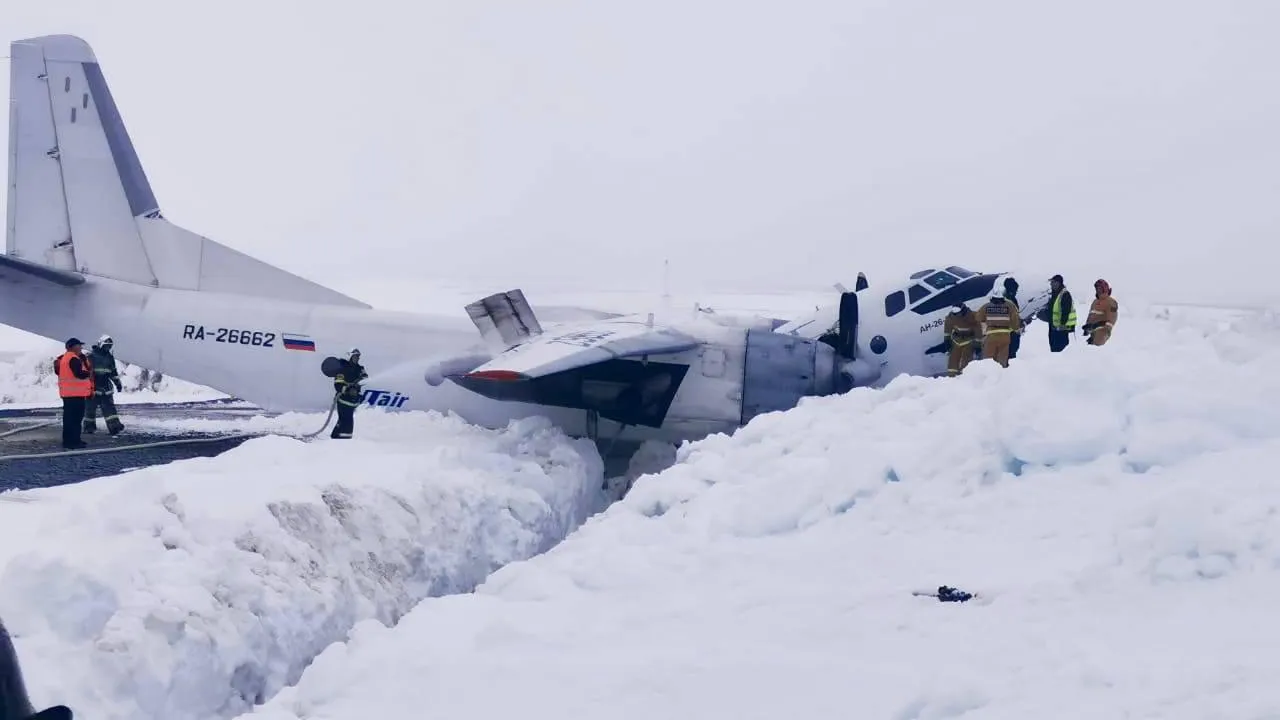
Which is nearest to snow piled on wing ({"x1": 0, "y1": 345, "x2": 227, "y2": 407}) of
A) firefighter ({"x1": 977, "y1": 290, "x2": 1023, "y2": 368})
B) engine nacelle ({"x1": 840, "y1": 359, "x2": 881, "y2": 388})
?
engine nacelle ({"x1": 840, "y1": 359, "x2": 881, "y2": 388})

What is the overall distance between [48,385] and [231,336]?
15.6 m

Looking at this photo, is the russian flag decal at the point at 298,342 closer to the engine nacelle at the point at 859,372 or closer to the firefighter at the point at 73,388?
the firefighter at the point at 73,388

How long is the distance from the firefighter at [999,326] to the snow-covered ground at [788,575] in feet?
13.8

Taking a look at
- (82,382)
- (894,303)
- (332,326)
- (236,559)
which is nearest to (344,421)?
(332,326)

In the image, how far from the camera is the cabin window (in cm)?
1587

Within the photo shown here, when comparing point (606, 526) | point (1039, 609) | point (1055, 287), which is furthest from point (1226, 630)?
point (1055, 287)

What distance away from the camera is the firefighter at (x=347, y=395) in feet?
48.5

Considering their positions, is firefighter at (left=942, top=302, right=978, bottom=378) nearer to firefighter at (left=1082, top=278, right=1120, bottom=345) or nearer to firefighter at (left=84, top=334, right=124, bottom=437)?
firefighter at (left=1082, top=278, right=1120, bottom=345)

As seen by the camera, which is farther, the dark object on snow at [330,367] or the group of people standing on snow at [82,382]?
the dark object on snow at [330,367]

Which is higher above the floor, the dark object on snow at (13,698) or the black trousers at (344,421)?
the dark object on snow at (13,698)

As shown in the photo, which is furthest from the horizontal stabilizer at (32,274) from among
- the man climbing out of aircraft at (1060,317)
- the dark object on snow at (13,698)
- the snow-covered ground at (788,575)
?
the man climbing out of aircraft at (1060,317)

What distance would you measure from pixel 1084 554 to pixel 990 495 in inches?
45.3

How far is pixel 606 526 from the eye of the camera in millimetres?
7348

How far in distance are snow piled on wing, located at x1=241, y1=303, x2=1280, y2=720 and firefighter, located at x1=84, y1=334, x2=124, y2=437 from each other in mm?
12640
